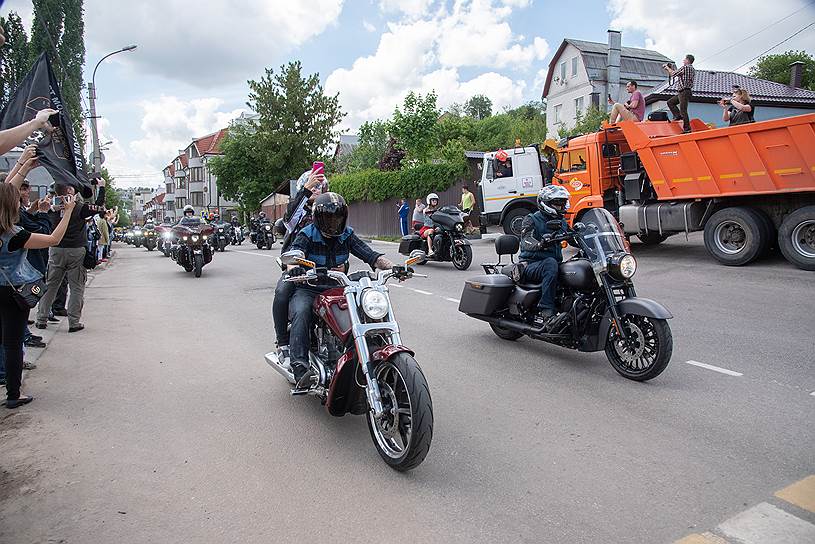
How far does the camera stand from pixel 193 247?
14.3m

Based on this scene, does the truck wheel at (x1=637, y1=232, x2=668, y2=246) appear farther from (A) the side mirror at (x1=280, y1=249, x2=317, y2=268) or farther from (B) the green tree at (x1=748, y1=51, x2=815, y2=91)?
(B) the green tree at (x1=748, y1=51, x2=815, y2=91)

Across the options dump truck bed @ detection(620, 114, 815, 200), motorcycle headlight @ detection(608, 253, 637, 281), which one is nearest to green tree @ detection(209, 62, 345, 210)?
dump truck bed @ detection(620, 114, 815, 200)

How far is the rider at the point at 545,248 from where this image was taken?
19.6ft

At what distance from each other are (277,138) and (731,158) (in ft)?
123

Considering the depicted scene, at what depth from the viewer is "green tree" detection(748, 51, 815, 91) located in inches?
1860

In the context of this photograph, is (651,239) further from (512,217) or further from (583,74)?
(583,74)

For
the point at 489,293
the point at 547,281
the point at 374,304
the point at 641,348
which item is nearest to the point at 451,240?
the point at 489,293

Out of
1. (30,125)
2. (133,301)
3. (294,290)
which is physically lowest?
(133,301)

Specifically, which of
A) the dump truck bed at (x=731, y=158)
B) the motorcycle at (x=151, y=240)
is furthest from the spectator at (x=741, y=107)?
the motorcycle at (x=151, y=240)

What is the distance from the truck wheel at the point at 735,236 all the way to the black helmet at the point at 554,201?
6712mm

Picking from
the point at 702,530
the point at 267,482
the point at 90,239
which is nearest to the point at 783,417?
the point at 702,530

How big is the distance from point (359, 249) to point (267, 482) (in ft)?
6.79

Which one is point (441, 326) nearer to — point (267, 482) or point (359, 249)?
point (359, 249)

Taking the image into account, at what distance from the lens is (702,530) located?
2.93 meters
